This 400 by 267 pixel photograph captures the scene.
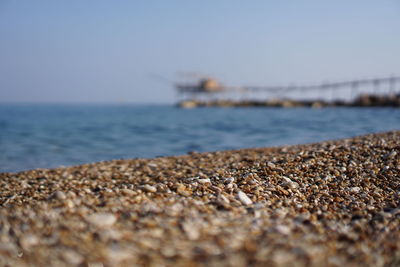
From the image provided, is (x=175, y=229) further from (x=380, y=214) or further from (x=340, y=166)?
(x=340, y=166)

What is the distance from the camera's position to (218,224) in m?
3.03

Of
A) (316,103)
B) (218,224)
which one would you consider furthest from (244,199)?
(316,103)

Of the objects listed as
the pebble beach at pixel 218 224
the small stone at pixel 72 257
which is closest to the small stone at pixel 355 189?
the pebble beach at pixel 218 224

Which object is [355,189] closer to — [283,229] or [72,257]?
[283,229]

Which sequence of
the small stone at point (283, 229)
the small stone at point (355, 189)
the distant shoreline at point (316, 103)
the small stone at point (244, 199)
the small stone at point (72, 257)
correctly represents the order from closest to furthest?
1. the small stone at point (72, 257)
2. the small stone at point (283, 229)
3. the small stone at point (244, 199)
4. the small stone at point (355, 189)
5. the distant shoreline at point (316, 103)

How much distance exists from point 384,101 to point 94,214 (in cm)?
6067

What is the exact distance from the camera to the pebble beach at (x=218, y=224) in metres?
2.54

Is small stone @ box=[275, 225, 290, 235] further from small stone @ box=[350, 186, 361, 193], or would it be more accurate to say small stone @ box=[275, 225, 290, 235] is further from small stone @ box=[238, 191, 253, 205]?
small stone @ box=[350, 186, 361, 193]

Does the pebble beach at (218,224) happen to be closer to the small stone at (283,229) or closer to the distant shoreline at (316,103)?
the small stone at (283,229)

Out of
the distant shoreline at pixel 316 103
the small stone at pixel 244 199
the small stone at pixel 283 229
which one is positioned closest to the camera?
the small stone at pixel 283 229

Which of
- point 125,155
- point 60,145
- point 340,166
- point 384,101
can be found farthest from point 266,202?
point 384,101

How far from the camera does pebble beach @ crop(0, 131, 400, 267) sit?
2539 millimetres

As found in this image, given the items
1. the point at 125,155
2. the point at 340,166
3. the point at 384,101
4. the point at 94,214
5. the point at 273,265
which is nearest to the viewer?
the point at 273,265

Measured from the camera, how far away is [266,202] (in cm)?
395
